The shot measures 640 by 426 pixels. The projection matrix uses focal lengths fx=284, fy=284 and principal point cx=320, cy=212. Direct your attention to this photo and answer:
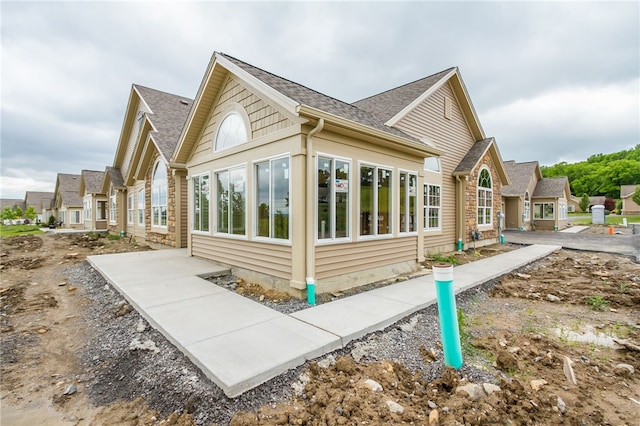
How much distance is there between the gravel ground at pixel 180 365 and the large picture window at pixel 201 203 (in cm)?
369

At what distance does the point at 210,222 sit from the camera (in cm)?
808

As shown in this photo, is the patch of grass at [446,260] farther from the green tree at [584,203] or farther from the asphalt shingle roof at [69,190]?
the green tree at [584,203]

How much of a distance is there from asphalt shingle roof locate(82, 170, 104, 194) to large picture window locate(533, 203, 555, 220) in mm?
35917

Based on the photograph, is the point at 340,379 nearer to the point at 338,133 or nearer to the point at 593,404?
the point at 593,404

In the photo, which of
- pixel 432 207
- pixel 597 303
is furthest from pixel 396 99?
pixel 597 303

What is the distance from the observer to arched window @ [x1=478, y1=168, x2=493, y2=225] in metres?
12.9

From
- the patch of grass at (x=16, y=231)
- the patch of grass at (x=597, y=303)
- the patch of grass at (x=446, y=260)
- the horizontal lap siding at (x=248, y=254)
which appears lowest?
the patch of grass at (x=597, y=303)

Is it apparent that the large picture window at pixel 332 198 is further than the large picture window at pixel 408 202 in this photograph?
No

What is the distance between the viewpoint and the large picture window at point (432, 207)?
1040 centimetres

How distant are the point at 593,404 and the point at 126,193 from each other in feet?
65.5

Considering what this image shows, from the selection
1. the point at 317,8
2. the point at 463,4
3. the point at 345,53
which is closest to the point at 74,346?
A: the point at 317,8

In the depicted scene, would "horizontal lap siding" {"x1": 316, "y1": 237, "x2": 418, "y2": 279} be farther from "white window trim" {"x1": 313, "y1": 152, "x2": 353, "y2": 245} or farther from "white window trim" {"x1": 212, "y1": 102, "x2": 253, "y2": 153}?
"white window trim" {"x1": 212, "y1": 102, "x2": 253, "y2": 153}

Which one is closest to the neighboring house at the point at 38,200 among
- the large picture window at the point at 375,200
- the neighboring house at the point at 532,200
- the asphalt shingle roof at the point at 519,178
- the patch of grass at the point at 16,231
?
the patch of grass at the point at 16,231

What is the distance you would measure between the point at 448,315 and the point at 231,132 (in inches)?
252
